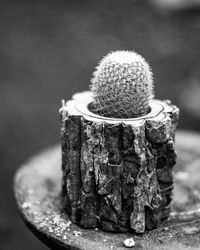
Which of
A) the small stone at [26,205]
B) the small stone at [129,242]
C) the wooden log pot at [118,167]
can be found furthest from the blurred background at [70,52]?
the small stone at [129,242]

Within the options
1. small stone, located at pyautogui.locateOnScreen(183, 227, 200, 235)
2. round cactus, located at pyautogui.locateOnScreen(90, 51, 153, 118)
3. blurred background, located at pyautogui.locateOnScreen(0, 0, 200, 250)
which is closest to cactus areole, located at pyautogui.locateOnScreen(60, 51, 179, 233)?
round cactus, located at pyautogui.locateOnScreen(90, 51, 153, 118)

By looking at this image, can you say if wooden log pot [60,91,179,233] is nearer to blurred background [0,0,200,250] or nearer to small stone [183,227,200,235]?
small stone [183,227,200,235]

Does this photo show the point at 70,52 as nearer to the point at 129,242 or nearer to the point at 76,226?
the point at 76,226

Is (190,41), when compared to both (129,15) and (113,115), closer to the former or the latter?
(129,15)

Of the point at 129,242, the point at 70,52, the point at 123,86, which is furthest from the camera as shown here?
the point at 70,52

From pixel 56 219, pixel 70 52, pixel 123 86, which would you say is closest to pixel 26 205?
pixel 56 219

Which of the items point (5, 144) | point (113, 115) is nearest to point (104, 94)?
point (113, 115)

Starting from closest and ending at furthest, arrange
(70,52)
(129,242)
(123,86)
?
(129,242) → (123,86) → (70,52)
